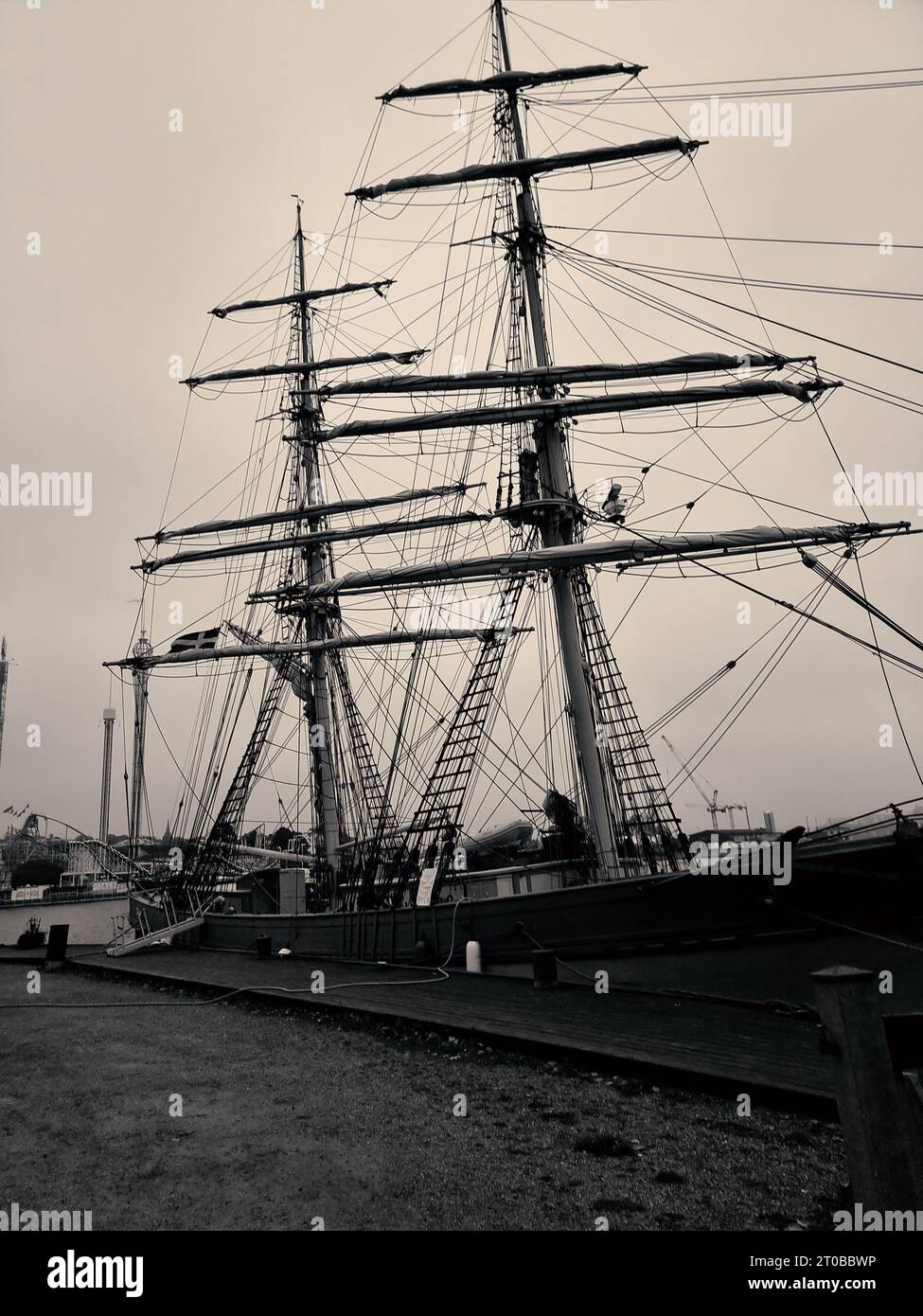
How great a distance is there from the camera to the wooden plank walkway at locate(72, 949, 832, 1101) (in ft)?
19.7

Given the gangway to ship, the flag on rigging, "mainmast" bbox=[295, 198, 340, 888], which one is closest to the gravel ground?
the gangway to ship

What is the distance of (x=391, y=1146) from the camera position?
16.0 feet

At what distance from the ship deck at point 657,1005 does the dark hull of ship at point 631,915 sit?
0.34m

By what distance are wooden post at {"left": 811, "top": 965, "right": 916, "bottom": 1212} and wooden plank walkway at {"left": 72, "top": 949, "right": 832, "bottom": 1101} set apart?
2.29 ft

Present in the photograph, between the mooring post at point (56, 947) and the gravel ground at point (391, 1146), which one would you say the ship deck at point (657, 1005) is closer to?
the gravel ground at point (391, 1146)

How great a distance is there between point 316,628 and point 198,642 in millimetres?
4523

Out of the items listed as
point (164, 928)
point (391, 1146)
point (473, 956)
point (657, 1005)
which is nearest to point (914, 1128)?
point (391, 1146)

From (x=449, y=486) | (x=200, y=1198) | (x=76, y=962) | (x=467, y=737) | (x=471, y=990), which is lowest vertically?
(x=76, y=962)

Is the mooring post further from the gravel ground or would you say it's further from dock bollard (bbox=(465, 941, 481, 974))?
the gravel ground

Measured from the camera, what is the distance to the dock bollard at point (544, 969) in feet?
35.5
